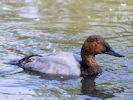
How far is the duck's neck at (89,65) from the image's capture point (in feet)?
32.6

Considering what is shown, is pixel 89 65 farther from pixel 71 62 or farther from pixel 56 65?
pixel 56 65

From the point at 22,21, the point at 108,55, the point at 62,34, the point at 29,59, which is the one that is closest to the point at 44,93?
the point at 29,59

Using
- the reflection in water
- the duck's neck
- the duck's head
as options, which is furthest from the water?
the duck's head

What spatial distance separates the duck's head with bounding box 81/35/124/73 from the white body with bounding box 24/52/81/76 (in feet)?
0.73

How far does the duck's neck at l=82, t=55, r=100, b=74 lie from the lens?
9945 millimetres

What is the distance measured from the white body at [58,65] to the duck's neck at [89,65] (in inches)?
6.7

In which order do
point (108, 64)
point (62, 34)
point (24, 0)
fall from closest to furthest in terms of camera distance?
point (108, 64) < point (62, 34) < point (24, 0)

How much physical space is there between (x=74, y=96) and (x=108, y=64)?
84.4 inches

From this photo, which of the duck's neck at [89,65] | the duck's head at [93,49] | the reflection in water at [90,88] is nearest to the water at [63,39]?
the reflection in water at [90,88]

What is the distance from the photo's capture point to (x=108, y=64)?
34.1 feet

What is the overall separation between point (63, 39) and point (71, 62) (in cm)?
232

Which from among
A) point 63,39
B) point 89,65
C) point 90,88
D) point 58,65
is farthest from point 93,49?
point 63,39

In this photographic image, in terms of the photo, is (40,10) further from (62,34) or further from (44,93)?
(44,93)

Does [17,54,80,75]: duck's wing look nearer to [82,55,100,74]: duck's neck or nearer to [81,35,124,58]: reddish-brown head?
[82,55,100,74]: duck's neck
